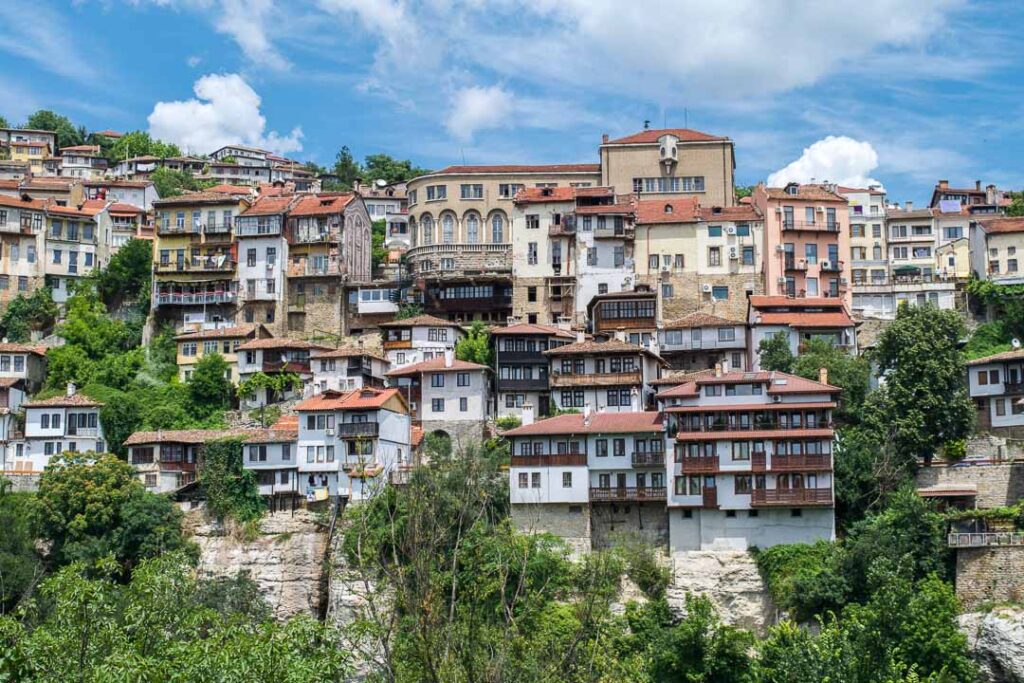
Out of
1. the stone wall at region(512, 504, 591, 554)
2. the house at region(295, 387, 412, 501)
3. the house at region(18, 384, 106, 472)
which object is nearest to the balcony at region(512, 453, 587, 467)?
the stone wall at region(512, 504, 591, 554)

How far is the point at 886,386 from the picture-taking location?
60.4 m

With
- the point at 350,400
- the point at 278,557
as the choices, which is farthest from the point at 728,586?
the point at 350,400

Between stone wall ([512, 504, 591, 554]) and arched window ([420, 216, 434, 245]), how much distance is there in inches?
1160

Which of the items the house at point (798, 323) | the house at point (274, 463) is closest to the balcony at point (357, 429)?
the house at point (274, 463)

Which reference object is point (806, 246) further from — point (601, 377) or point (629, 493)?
point (629, 493)

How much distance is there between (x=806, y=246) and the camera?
7850 centimetres

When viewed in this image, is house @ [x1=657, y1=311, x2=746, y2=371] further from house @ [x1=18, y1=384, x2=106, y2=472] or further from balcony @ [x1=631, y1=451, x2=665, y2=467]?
house @ [x1=18, y1=384, x2=106, y2=472]

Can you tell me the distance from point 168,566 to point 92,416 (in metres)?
34.3

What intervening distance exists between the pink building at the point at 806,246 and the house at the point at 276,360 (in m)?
26.1

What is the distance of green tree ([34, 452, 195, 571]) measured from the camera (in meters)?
59.6

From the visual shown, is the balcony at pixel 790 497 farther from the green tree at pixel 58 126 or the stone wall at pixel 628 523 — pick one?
the green tree at pixel 58 126

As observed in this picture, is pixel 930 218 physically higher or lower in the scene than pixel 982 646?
higher

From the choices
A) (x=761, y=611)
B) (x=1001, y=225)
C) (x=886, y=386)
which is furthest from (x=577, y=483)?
(x=1001, y=225)

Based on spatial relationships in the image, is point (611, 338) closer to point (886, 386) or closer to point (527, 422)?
point (527, 422)
